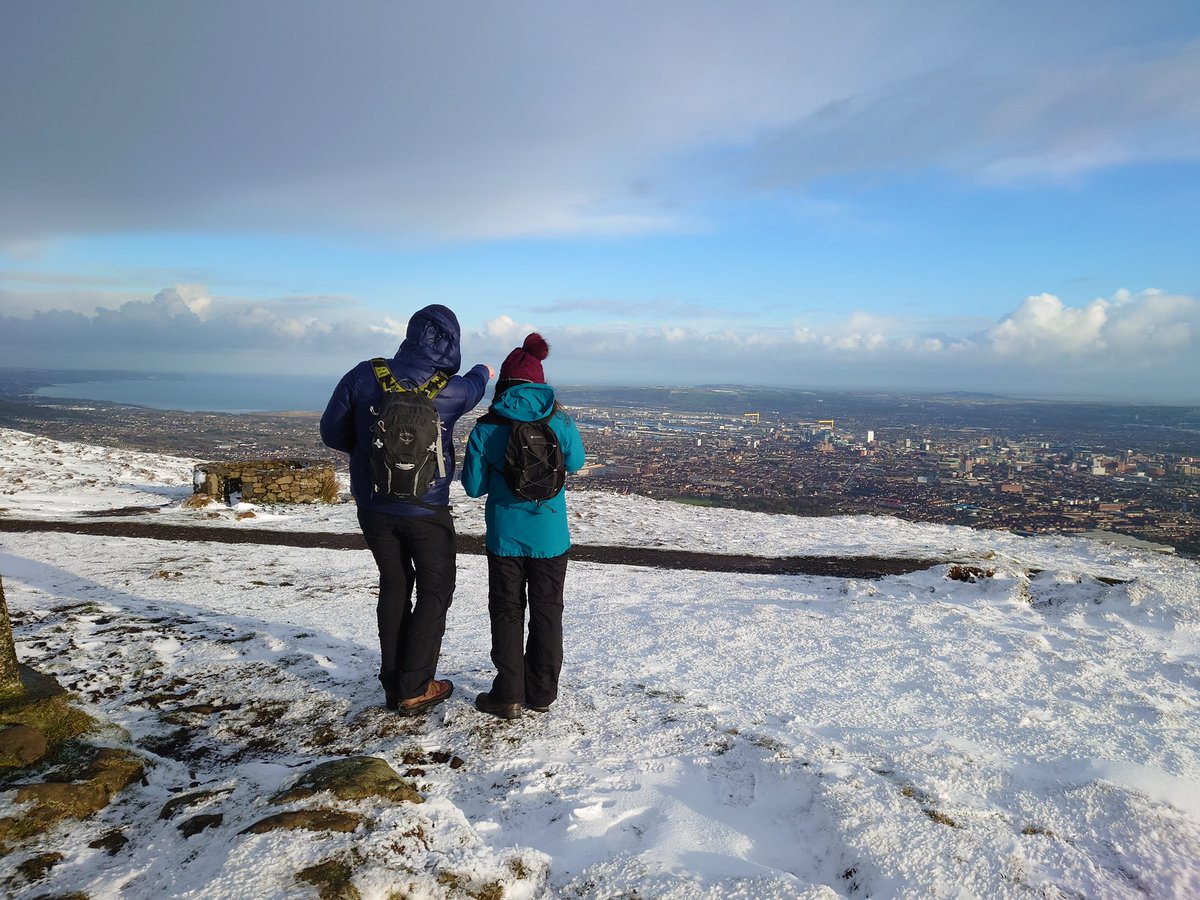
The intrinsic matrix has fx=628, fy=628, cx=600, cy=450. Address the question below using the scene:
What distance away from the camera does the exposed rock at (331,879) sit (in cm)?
204

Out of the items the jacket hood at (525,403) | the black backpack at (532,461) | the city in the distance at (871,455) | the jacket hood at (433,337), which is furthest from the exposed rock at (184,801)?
the city in the distance at (871,455)

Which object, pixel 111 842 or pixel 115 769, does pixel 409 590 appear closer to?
pixel 115 769

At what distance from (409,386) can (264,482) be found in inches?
507

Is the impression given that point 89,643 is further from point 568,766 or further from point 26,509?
point 26,509

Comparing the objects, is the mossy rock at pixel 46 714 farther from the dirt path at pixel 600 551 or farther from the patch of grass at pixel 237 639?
the dirt path at pixel 600 551

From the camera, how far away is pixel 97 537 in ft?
32.3

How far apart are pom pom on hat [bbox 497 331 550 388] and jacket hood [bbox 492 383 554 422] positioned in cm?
8

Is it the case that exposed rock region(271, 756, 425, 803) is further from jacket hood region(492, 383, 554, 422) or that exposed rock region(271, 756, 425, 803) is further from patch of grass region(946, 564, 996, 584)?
patch of grass region(946, 564, 996, 584)

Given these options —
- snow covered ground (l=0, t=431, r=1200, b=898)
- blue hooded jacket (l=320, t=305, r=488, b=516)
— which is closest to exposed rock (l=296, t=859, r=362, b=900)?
snow covered ground (l=0, t=431, r=1200, b=898)

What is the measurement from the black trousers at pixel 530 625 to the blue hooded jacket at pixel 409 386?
1.99 feet

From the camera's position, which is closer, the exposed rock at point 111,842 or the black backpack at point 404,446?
the exposed rock at point 111,842

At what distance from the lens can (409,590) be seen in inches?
149

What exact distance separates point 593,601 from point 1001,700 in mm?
3966

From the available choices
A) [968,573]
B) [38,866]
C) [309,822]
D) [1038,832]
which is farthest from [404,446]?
[968,573]
